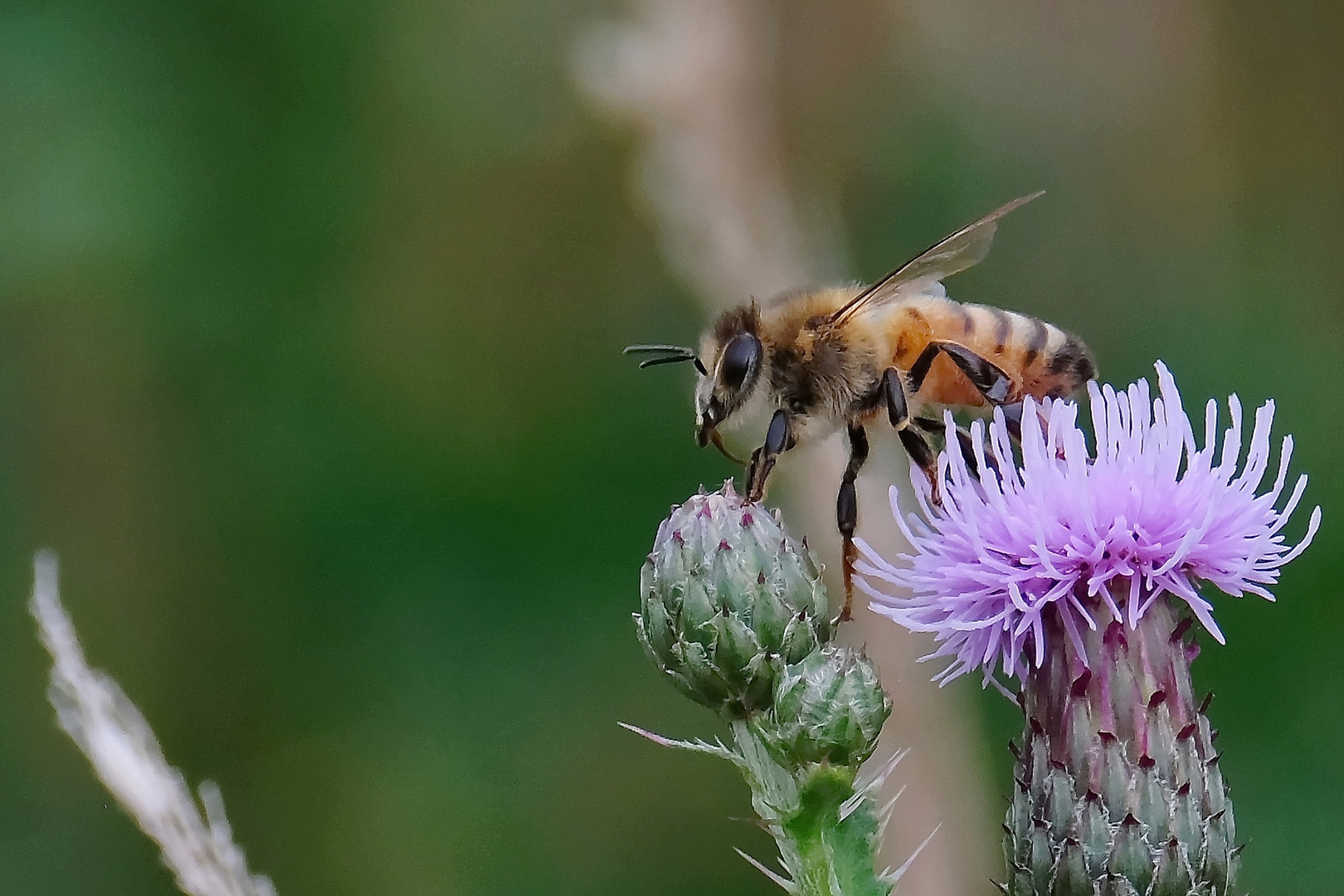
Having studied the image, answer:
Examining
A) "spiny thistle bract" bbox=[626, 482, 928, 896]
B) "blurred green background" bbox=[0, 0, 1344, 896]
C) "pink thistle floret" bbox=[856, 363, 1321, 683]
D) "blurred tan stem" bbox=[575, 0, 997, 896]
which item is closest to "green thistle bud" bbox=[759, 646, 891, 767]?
"spiny thistle bract" bbox=[626, 482, 928, 896]

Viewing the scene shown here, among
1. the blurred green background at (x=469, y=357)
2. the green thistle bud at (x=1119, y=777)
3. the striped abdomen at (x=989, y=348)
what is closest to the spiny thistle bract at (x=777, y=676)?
the green thistle bud at (x=1119, y=777)

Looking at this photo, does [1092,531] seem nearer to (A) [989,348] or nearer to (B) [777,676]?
(B) [777,676]

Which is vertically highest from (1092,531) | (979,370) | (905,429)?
(979,370)

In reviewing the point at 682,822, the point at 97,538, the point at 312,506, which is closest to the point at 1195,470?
the point at 682,822

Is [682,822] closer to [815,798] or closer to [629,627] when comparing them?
[629,627]

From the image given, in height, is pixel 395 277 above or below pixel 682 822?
above

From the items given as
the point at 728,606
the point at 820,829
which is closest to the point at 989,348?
the point at 728,606
